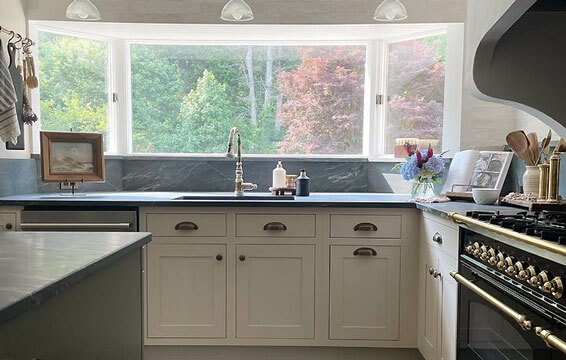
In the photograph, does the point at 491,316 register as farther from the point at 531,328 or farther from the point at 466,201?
the point at 466,201

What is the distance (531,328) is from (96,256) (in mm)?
1196

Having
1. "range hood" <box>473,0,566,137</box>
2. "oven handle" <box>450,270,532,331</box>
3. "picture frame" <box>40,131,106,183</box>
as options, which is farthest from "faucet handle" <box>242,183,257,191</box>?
"range hood" <box>473,0,566,137</box>

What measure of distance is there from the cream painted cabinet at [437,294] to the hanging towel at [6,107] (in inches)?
90.4

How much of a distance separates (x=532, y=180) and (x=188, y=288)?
1.84 meters

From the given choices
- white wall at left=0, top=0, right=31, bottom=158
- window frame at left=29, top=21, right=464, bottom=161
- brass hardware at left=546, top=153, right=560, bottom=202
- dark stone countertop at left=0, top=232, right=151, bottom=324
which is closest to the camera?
dark stone countertop at left=0, top=232, right=151, bottom=324

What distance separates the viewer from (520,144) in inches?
87.1

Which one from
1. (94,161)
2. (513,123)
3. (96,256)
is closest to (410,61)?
(513,123)

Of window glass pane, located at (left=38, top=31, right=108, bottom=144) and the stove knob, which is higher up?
window glass pane, located at (left=38, top=31, right=108, bottom=144)

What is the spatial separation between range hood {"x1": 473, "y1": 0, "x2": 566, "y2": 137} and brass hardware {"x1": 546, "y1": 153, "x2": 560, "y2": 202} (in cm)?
26

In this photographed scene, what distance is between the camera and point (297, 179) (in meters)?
2.93

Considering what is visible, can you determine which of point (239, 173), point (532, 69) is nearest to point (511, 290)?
point (532, 69)

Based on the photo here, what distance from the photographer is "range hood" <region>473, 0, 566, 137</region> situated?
1.58 meters

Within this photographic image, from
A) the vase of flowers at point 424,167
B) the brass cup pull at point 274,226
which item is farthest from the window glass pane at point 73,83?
the vase of flowers at point 424,167

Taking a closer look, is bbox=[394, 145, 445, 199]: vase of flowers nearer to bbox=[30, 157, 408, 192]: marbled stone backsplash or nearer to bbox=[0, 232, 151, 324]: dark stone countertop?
bbox=[30, 157, 408, 192]: marbled stone backsplash
